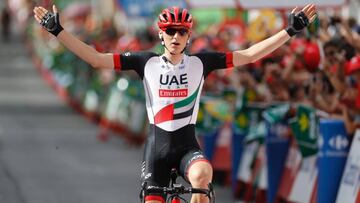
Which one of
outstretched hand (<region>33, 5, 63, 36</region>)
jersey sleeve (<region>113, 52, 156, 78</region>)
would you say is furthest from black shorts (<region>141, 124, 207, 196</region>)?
outstretched hand (<region>33, 5, 63, 36</region>)

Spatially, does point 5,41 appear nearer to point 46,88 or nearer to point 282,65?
point 46,88

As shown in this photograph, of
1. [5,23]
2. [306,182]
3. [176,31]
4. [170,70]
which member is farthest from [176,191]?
[5,23]

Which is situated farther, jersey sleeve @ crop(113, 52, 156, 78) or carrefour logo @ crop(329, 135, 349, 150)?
carrefour logo @ crop(329, 135, 349, 150)

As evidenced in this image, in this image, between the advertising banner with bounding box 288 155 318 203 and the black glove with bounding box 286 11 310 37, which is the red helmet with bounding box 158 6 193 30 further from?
the advertising banner with bounding box 288 155 318 203

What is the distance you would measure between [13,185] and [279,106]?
3.78 m

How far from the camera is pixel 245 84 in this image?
16.2 m

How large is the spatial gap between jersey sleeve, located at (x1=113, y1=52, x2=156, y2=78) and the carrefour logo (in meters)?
2.74

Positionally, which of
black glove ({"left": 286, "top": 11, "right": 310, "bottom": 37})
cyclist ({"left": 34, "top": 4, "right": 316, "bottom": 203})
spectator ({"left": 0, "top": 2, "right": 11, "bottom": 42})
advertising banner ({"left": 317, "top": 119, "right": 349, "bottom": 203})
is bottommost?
spectator ({"left": 0, "top": 2, "right": 11, "bottom": 42})

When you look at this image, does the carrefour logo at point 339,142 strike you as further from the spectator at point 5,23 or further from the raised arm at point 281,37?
the spectator at point 5,23

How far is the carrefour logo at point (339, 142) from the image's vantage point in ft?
40.2

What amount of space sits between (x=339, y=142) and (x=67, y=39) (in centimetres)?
341

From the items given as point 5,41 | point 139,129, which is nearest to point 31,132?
point 139,129

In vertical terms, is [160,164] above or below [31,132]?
above

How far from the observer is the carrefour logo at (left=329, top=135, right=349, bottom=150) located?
12266mm
